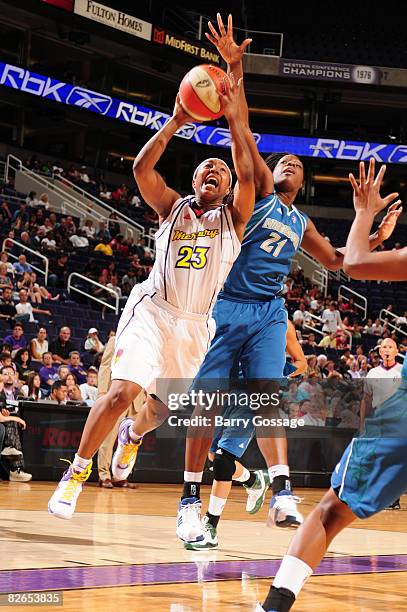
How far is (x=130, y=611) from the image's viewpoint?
370 cm

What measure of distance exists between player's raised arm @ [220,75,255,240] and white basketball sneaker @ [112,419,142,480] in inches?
66.1

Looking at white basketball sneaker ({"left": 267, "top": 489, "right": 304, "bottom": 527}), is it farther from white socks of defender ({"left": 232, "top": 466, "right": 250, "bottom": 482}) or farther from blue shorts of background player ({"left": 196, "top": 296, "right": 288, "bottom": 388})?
white socks of defender ({"left": 232, "top": 466, "right": 250, "bottom": 482})

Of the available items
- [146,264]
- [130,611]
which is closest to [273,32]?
[146,264]

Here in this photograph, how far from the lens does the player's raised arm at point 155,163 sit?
538cm

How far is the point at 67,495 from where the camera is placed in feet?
17.8

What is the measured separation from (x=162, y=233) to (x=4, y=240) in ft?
40.1

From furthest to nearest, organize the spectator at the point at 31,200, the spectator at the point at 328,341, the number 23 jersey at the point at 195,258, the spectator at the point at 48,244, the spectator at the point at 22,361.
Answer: the spectator at the point at 31,200
the spectator at the point at 328,341
the spectator at the point at 48,244
the spectator at the point at 22,361
the number 23 jersey at the point at 195,258

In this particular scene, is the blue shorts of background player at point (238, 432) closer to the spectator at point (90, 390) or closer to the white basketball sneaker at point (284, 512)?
the white basketball sneaker at point (284, 512)

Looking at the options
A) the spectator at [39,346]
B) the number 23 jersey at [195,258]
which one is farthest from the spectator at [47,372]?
the number 23 jersey at [195,258]

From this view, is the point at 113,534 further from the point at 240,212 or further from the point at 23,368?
the point at 23,368

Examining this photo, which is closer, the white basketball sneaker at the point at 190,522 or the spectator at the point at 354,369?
the white basketball sneaker at the point at 190,522

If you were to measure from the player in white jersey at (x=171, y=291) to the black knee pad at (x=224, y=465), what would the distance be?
704 mm

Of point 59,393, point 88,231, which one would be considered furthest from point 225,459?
point 88,231

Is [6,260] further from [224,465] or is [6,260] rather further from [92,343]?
[224,465]
